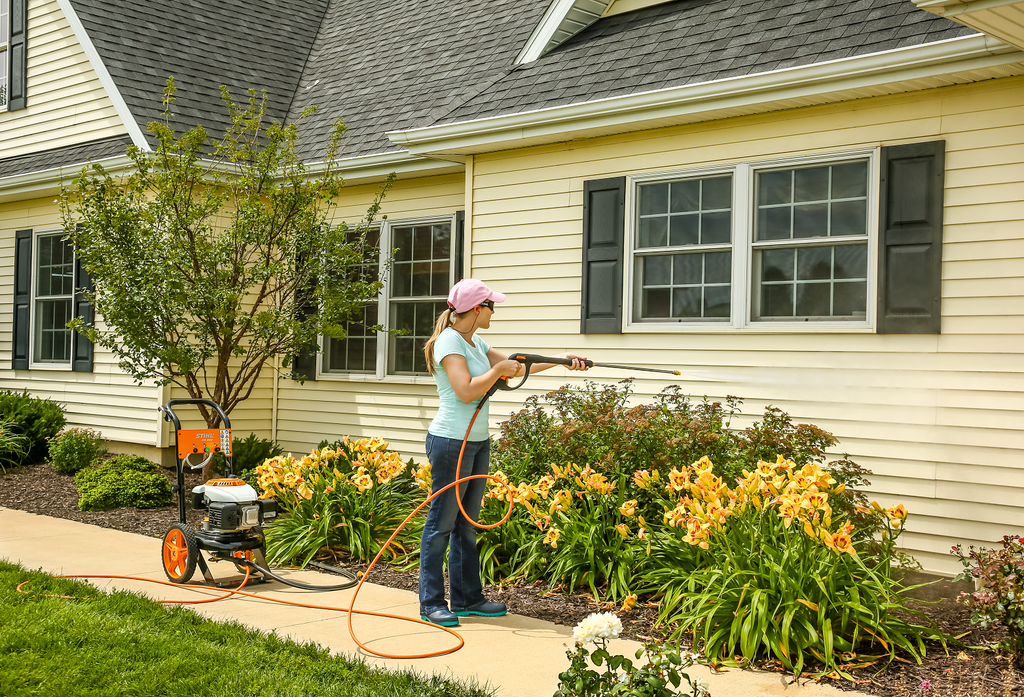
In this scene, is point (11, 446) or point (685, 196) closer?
point (685, 196)

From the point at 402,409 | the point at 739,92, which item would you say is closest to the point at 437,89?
the point at 402,409

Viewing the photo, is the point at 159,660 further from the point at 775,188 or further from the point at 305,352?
the point at 305,352

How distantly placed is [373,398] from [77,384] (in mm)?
4100

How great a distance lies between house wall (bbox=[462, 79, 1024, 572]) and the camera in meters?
5.95

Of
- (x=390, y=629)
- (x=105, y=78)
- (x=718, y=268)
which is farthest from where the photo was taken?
(x=105, y=78)

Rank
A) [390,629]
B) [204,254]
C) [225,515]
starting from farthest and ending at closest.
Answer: [204,254], [225,515], [390,629]

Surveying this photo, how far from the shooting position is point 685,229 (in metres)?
7.46

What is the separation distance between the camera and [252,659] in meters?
4.25

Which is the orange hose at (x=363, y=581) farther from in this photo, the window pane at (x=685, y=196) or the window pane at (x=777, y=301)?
the window pane at (x=685, y=196)

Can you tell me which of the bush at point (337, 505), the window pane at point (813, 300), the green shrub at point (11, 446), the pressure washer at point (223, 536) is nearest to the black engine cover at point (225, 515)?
the pressure washer at point (223, 536)

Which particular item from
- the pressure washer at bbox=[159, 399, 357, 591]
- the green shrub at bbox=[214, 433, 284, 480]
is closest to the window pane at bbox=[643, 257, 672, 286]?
the pressure washer at bbox=[159, 399, 357, 591]

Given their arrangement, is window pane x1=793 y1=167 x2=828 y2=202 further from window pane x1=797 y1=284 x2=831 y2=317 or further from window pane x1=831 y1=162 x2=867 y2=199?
window pane x1=797 y1=284 x2=831 y2=317

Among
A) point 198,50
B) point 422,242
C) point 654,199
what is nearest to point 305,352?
point 422,242

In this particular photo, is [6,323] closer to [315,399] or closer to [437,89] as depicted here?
[315,399]
